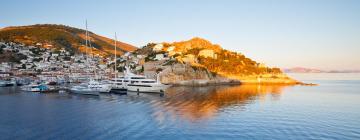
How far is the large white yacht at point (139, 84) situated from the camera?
235 ft

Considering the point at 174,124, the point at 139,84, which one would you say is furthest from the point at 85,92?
the point at 174,124

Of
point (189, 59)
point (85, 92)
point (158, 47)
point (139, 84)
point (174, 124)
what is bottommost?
point (174, 124)

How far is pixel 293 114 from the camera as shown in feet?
131

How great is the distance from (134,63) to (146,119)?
11302cm

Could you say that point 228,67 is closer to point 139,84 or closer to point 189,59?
point 189,59

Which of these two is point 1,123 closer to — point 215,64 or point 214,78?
point 214,78

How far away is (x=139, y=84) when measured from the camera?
7288 cm

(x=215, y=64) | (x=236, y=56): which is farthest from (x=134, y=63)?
(x=236, y=56)

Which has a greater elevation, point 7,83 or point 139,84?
point 7,83

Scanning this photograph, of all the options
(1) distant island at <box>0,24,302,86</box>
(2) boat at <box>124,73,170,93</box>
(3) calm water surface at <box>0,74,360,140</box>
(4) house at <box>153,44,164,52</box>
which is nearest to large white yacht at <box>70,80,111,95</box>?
(2) boat at <box>124,73,170,93</box>

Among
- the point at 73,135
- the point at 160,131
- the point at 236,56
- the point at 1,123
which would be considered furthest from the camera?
the point at 236,56

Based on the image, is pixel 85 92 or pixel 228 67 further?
pixel 228 67

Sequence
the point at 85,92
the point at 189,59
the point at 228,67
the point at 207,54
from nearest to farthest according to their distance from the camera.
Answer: the point at 85,92 → the point at 189,59 → the point at 228,67 → the point at 207,54

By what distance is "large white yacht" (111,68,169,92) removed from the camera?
7162cm
